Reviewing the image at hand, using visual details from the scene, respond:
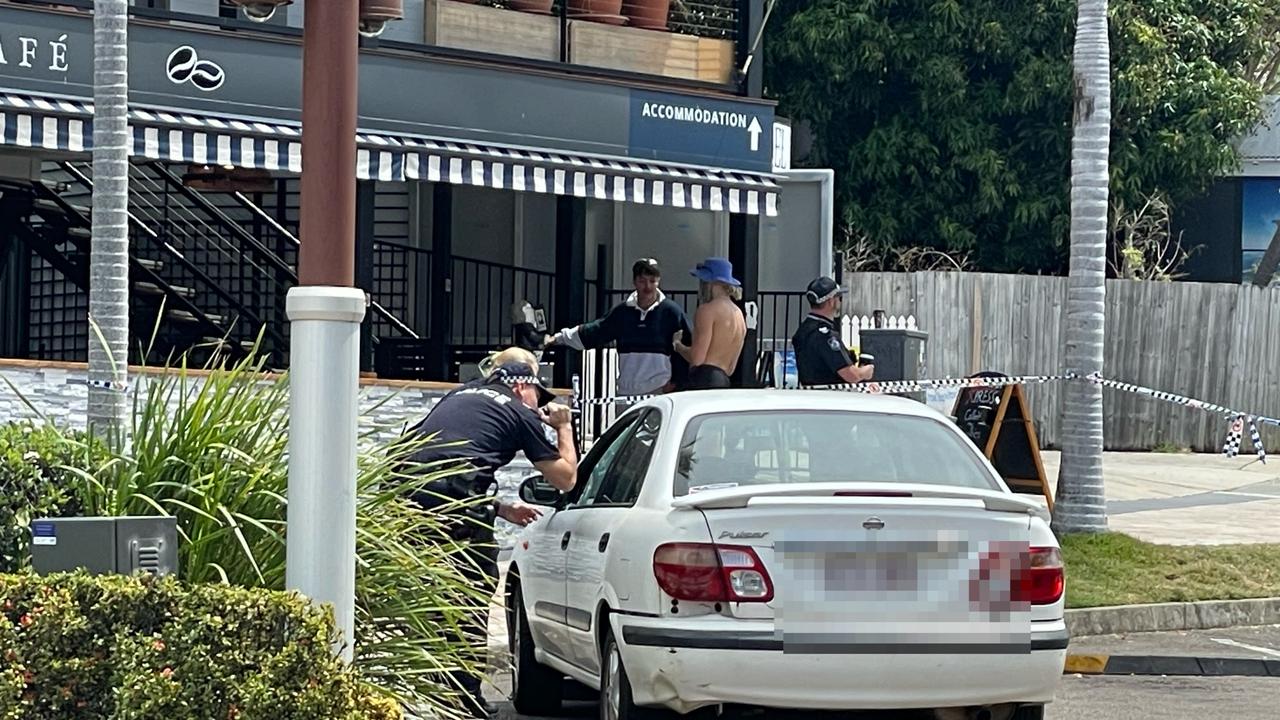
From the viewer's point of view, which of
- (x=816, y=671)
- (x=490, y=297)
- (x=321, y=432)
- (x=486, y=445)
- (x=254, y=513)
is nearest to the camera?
(x=321, y=432)

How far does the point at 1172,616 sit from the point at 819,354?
Answer: 117 inches

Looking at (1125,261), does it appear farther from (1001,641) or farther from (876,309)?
(1001,641)

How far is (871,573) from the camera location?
6.70 metres

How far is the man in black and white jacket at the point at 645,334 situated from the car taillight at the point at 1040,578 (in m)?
7.73

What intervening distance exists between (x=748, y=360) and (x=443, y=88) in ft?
13.0

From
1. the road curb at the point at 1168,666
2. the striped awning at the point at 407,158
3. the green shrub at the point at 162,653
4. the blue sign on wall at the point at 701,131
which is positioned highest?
the blue sign on wall at the point at 701,131

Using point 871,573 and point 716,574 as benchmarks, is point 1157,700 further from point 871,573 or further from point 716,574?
point 716,574

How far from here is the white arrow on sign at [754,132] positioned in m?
17.1

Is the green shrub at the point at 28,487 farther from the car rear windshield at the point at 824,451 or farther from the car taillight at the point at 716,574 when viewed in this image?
the car rear windshield at the point at 824,451

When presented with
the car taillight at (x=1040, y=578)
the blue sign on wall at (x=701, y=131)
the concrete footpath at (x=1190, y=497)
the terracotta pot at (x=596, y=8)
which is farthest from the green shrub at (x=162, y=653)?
the terracotta pot at (x=596, y=8)

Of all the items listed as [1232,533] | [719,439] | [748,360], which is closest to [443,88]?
[748,360]

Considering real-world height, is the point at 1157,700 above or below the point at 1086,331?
below

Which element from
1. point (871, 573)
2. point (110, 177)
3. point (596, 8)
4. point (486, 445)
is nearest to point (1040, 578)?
point (871, 573)

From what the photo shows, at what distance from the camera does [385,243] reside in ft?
63.9
